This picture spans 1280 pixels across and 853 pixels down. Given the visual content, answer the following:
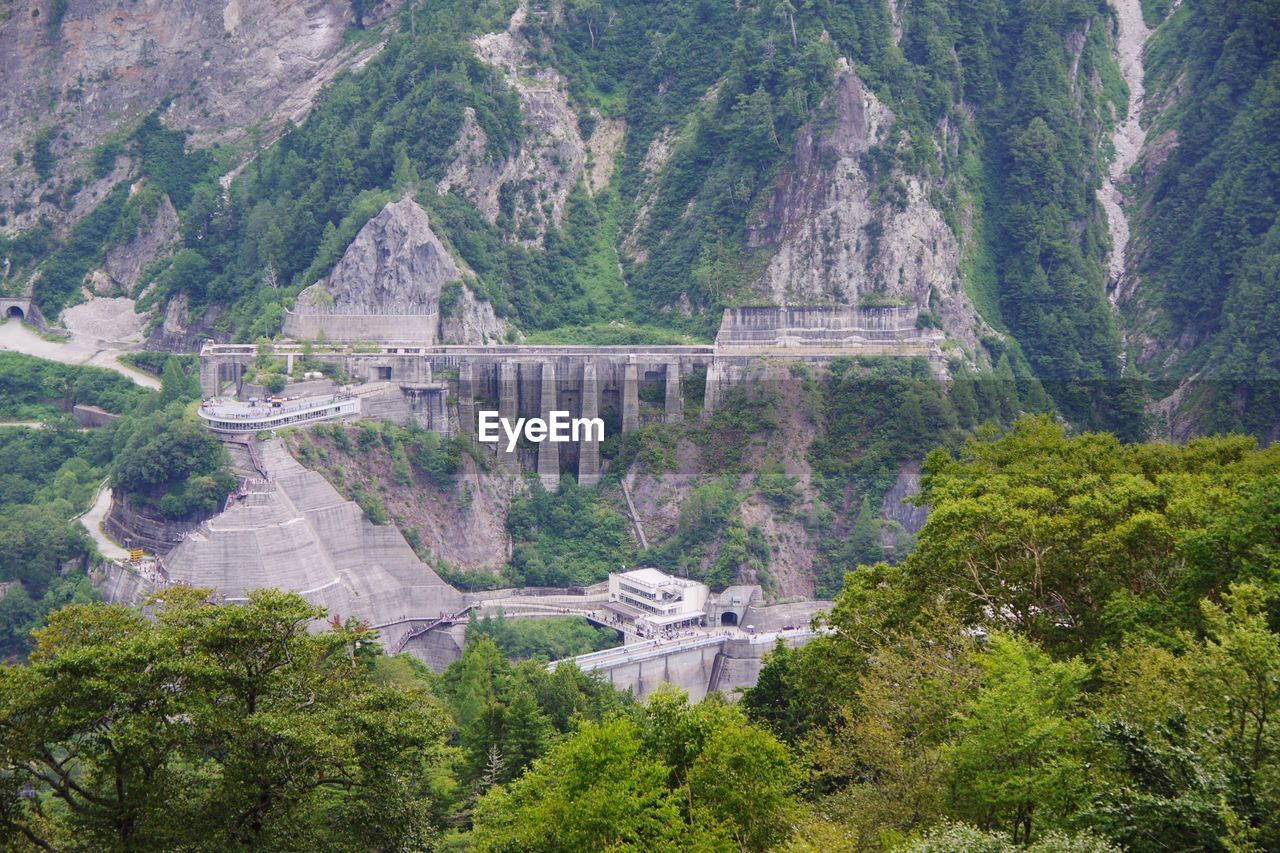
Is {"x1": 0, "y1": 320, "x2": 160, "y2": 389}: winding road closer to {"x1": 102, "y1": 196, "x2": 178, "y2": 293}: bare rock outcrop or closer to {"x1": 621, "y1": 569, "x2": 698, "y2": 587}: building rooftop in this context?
{"x1": 102, "y1": 196, "x2": 178, "y2": 293}: bare rock outcrop

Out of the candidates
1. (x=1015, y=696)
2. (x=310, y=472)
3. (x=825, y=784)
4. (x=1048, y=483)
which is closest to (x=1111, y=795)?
(x=1015, y=696)

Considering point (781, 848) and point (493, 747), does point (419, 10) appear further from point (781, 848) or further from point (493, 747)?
point (781, 848)

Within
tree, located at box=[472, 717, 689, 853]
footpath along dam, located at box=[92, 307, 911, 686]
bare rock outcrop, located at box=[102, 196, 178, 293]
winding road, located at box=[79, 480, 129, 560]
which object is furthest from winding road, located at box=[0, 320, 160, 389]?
tree, located at box=[472, 717, 689, 853]

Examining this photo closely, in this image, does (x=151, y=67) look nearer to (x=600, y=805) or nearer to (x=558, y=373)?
(x=558, y=373)

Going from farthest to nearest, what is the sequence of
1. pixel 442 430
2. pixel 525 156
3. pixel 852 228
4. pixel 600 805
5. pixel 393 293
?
Answer: pixel 525 156, pixel 852 228, pixel 393 293, pixel 442 430, pixel 600 805

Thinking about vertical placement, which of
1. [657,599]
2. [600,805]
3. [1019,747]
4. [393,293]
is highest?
[393,293]

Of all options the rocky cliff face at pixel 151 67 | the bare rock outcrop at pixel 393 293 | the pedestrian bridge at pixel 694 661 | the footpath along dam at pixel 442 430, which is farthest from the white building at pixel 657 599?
the rocky cliff face at pixel 151 67

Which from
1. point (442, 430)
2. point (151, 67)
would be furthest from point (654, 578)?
point (151, 67)

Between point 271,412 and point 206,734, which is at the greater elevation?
point 271,412
